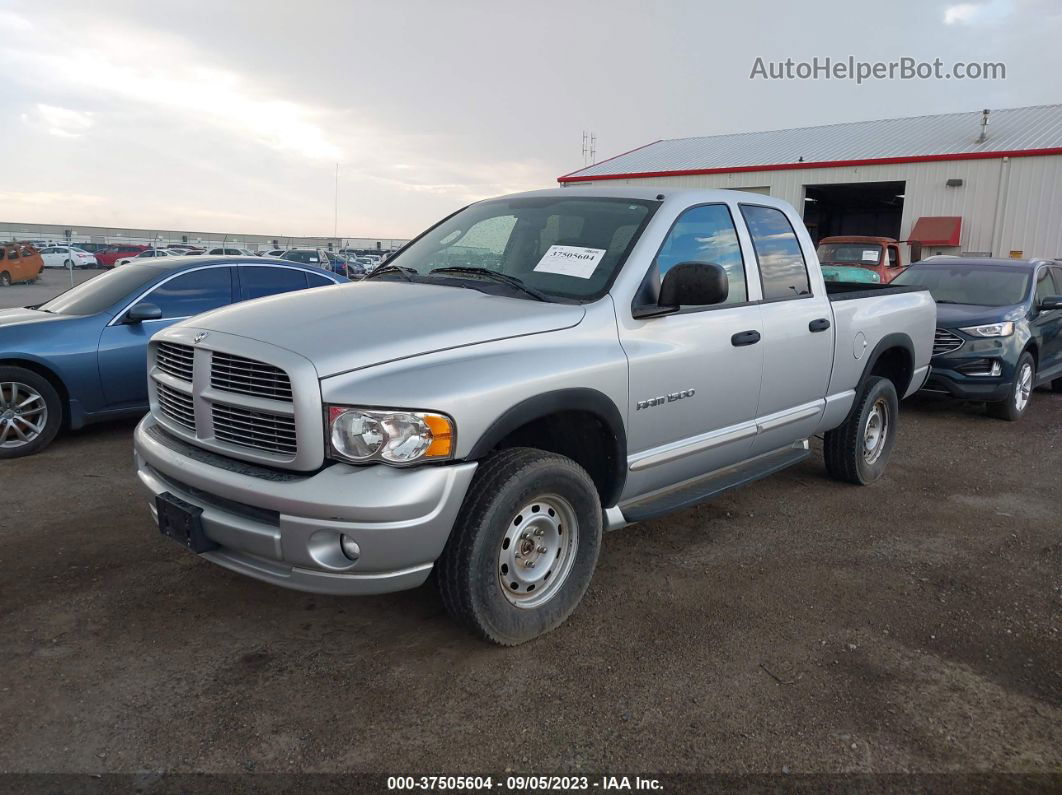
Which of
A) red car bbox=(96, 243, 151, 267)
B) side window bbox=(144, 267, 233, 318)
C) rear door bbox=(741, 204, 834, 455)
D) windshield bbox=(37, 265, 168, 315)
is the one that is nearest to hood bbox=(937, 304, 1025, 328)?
rear door bbox=(741, 204, 834, 455)

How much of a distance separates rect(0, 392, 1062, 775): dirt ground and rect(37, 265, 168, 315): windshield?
234cm

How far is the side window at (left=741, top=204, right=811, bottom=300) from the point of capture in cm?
450

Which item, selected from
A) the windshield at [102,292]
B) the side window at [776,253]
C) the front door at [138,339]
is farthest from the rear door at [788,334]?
the windshield at [102,292]

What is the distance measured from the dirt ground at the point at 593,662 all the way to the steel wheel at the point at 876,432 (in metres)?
0.92

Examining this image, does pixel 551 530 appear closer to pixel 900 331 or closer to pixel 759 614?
pixel 759 614

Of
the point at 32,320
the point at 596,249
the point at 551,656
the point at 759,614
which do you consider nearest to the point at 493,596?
the point at 551,656

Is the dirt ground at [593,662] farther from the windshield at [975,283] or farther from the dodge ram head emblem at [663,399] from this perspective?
the windshield at [975,283]

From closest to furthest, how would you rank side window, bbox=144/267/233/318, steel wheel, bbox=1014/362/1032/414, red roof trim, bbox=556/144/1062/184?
side window, bbox=144/267/233/318, steel wheel, bbox=1014/362/1032/414, red roof trim, bbox=556/144/1062/184

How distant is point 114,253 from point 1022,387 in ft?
158

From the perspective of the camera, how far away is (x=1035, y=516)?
5.20 m

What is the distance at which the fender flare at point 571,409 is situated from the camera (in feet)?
9.88

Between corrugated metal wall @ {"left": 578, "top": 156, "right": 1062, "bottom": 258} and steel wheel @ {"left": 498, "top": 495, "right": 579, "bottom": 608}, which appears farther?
corrugated metal wall @ {"left": 578, "top": 156, "right": 1062, "bottom": 258}

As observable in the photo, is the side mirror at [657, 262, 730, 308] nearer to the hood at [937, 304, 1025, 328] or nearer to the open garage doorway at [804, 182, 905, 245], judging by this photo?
the hood at [937, 304, 1025, 328]

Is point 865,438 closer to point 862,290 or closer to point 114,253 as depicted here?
point 862,290
